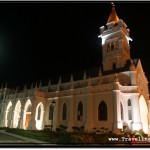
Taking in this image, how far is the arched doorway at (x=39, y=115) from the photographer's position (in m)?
33.9

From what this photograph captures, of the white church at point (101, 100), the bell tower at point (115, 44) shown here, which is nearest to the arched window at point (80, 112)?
the white church at point (101, 100)

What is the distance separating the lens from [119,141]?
34.8ft

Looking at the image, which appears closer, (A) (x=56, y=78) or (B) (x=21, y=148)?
(B) (x=21, y=148)

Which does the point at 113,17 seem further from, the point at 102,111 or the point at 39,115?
the point at 39,115

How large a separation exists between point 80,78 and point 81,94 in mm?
6058

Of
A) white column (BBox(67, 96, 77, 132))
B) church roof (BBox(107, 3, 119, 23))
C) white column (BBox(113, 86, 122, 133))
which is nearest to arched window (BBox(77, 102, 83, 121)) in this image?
white column (BBox(67, 96, 77, 132))

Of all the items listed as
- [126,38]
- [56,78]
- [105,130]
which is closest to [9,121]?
[56,78]

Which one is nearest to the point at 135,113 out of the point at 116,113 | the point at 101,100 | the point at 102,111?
the point at 116,113

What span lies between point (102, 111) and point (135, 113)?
4768 mm

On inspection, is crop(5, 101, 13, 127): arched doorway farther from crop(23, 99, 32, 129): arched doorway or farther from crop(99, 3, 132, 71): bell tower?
crop(99, 3, 132, 71): bell tower

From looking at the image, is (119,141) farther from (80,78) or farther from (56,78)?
(56,78)

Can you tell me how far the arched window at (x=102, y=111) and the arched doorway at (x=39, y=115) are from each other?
39.9 feet

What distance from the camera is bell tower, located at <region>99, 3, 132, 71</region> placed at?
35.7 meters

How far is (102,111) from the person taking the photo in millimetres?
27812
